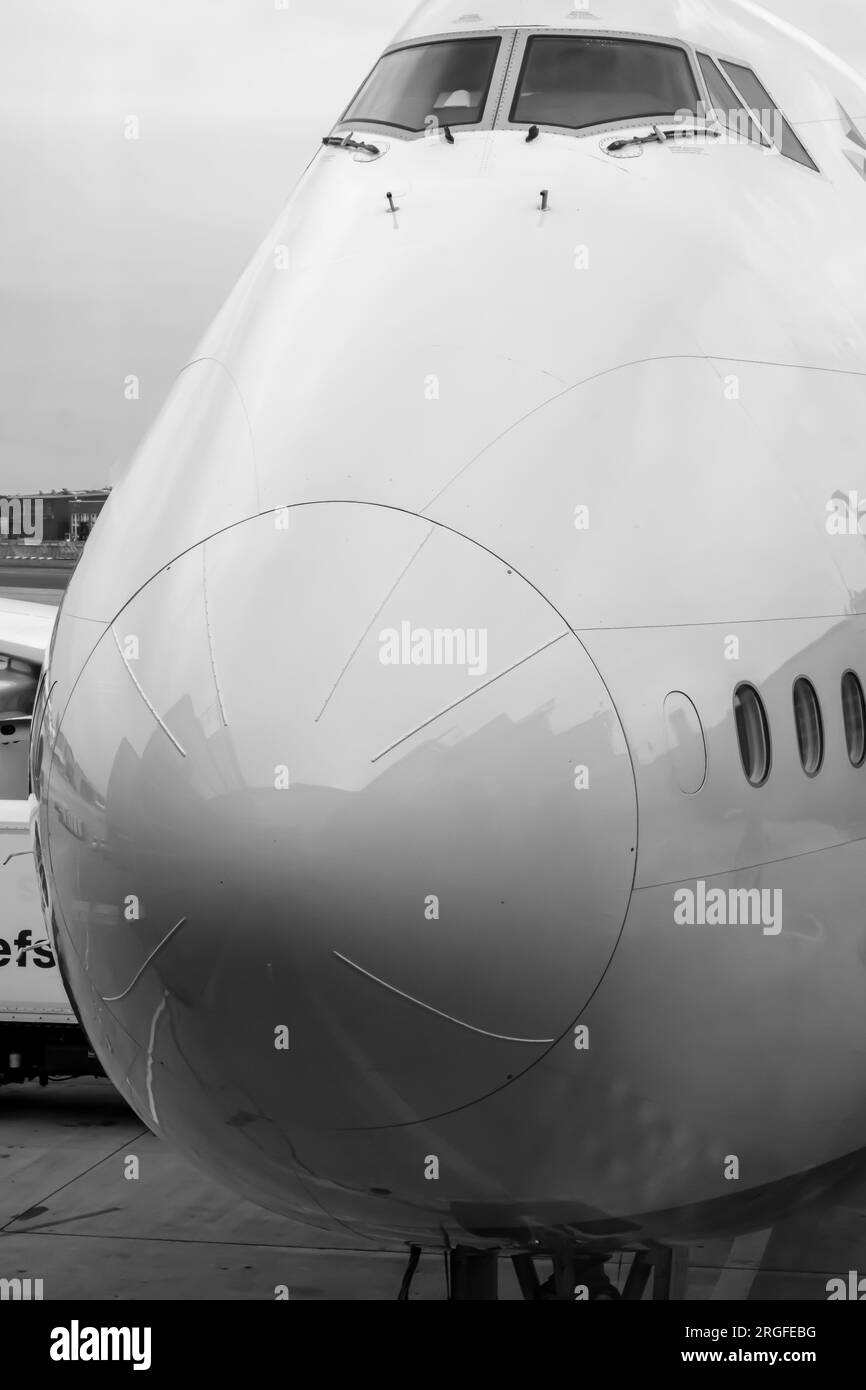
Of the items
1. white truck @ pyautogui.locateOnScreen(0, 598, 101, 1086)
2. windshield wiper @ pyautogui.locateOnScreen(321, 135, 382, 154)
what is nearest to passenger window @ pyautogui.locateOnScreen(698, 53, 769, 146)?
windshield wiper @ pyautogui.locateOnScreen(321, 135, 382, 154)

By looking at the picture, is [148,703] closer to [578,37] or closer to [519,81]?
[519,81]

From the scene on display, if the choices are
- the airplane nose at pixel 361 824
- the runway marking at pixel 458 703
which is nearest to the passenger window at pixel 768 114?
the airplane nose at pixel 361 824

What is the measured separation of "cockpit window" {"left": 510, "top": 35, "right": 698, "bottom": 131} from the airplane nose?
276cm

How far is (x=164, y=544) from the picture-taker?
557 cm

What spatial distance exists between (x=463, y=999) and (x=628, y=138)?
12.8 feet

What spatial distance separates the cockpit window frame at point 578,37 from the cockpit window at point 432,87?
0.33 ft

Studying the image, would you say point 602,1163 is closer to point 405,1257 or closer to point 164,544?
point 164,544

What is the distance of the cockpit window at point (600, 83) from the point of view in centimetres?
713

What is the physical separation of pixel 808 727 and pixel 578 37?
3.77 meters

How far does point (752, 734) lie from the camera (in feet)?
17.3

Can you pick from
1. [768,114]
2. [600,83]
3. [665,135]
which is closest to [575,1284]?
[665,135]

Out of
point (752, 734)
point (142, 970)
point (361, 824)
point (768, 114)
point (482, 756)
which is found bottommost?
point (142, 970)

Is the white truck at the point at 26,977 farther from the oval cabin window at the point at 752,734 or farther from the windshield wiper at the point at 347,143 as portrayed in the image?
the oval cabin window at the point at 752,734
